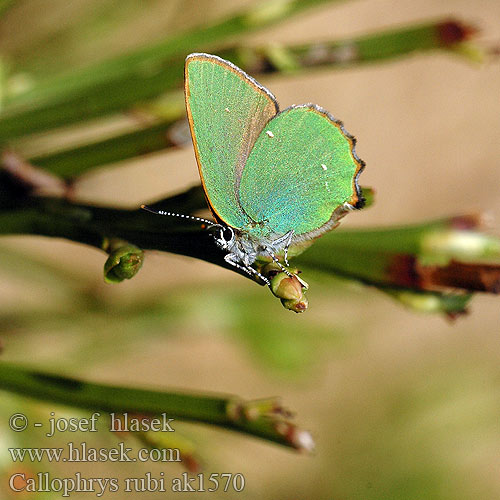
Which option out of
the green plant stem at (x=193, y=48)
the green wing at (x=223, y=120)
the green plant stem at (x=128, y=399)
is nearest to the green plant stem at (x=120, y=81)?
the green plant stem at (x=193, y=48)

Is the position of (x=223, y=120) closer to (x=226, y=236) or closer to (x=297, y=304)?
(x=226, y=236)

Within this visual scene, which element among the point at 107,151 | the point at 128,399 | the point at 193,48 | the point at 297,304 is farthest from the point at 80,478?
the point at 297,304

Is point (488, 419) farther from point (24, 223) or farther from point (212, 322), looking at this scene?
point (24, 223)

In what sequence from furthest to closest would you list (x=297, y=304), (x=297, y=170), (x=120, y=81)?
(x=120, y=81)
(x=297, y=170)
(x=297, y=304)

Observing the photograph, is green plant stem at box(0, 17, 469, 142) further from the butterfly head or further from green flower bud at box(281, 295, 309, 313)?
green flower bud at box(281, 295, 309, 313)

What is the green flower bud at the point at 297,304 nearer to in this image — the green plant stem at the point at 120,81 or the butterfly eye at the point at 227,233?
the butterfly eye at the point at 227,233

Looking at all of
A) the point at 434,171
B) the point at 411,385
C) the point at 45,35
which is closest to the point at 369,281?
the point at 45,35
